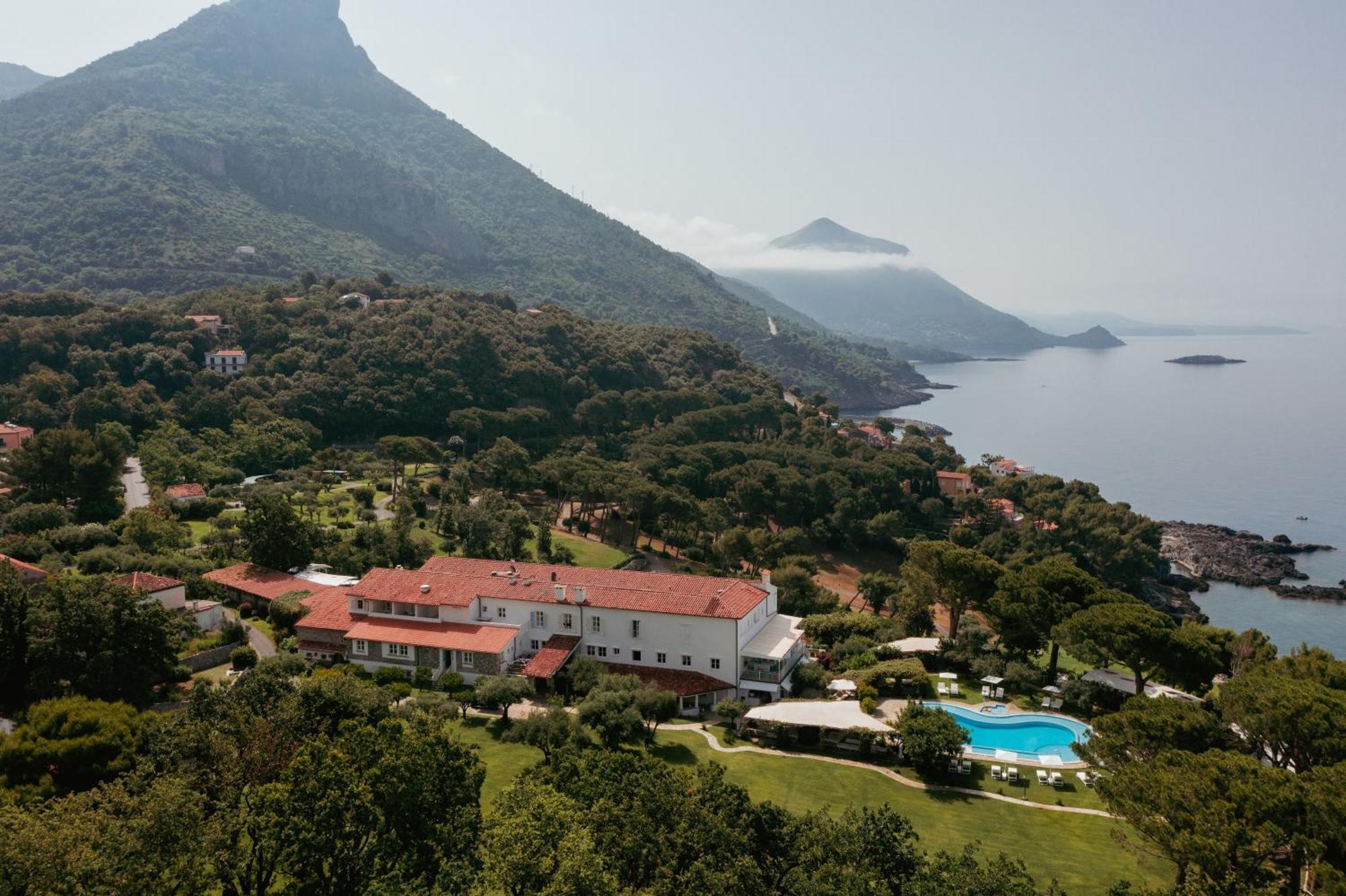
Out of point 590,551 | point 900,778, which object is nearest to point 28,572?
point 590,551

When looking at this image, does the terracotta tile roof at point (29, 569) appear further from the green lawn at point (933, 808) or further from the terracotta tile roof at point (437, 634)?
the green lawn at point (933, 808)

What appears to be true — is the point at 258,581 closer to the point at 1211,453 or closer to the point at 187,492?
the point at 187,492

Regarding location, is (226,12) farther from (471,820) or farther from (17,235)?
(471,820)

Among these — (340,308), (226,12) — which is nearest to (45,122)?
(226,12)

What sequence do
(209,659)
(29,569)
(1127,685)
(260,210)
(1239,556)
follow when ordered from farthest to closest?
(260,210) → (1239,556) → (29,569) → (1127,685) → (209,659)

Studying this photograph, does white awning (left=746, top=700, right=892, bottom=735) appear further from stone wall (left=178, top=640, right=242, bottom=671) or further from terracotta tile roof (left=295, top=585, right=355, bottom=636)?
stone wall (left=178, top=640, right=242, bottom=671)

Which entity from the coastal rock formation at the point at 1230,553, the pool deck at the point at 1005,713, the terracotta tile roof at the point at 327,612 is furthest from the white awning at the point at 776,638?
the coastal rock formation at the point at 1230,553
